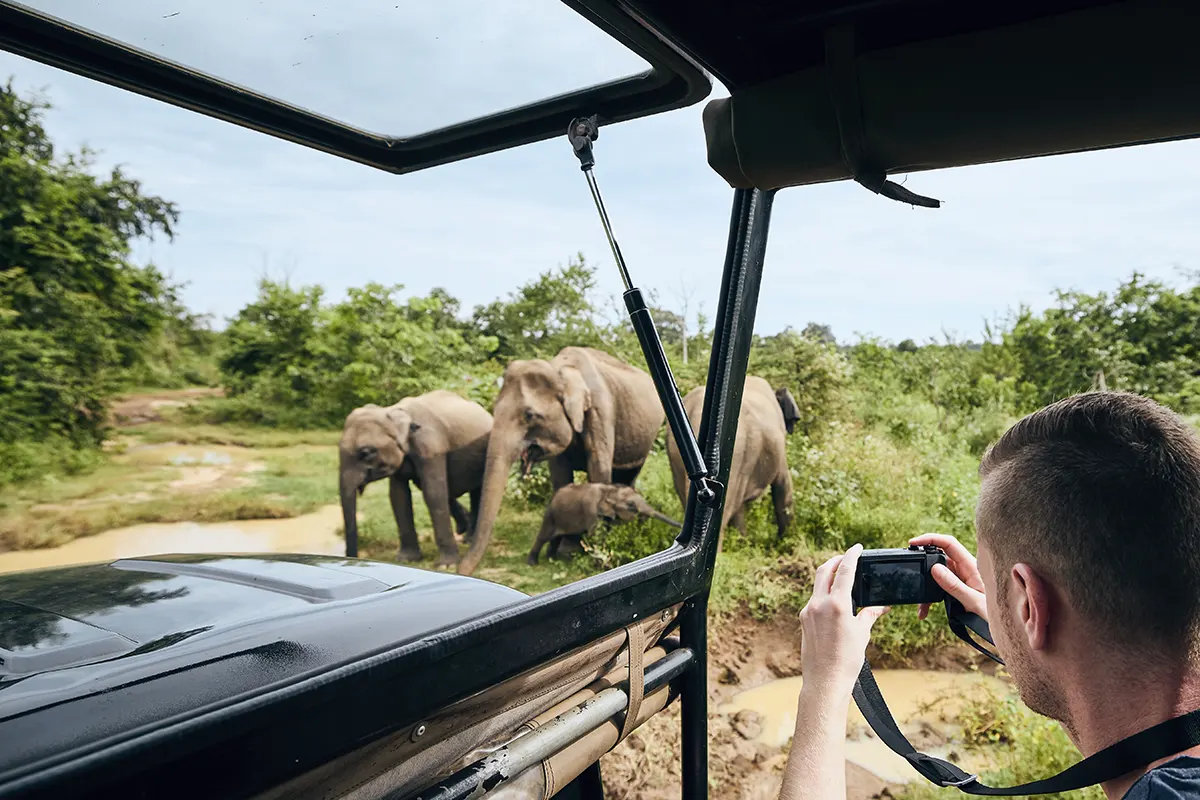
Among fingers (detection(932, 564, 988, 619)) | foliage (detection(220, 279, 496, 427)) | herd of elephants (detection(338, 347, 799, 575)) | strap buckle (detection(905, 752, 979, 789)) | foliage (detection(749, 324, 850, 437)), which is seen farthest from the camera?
foliage (detection(749, 324, 850, 437))

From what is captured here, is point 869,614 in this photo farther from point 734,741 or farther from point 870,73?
point 734,741

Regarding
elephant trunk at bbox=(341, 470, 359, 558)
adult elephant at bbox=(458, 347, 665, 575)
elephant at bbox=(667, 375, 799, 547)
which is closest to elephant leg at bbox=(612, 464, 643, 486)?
adult elephant at bbox=(458, 347, 665, 575)

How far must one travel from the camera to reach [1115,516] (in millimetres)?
744

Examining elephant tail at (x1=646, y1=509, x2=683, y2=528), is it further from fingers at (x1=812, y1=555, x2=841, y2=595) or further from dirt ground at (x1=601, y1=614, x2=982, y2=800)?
fingers at (x1=812, y1=555, x2=841, y2=595)

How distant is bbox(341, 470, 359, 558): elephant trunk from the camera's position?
4.41 metres

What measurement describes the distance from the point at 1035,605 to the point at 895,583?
9.5 inches

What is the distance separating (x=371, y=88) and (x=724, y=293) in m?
0.61

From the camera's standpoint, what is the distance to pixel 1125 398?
2.67 feet

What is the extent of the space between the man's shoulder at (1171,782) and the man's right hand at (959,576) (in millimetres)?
378

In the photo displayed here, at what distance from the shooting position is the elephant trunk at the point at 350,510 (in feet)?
14.5

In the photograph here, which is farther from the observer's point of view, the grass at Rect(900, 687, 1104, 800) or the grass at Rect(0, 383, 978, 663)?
the grass at Rect(0, 383, 978, 663)

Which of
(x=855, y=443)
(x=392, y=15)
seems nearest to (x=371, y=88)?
(x=392, y=15)

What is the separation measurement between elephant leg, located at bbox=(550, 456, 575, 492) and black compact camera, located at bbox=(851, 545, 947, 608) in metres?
4.06

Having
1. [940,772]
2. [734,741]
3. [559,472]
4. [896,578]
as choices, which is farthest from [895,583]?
[559,472]
